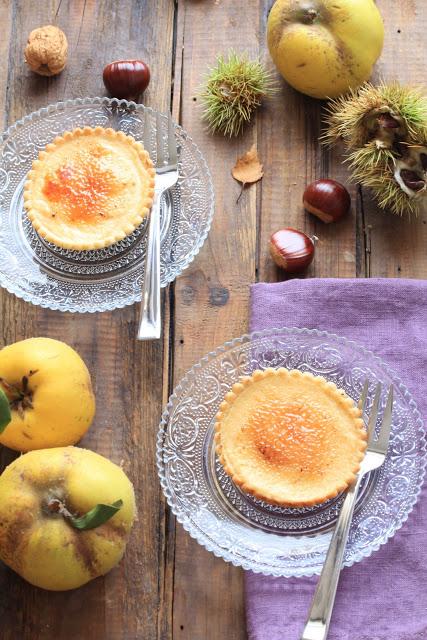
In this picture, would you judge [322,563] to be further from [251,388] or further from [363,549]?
[251,388]

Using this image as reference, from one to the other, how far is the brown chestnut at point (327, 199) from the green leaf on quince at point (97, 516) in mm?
908

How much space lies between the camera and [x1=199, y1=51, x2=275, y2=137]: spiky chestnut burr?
2.37m

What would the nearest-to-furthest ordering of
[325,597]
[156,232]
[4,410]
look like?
[4,410] → [325,597] → [156,232]

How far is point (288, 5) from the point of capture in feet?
7.60

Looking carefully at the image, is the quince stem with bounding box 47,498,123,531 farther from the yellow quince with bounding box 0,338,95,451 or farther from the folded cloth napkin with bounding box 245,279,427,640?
the folded cloth napkin with bounding box 245,279,427,640

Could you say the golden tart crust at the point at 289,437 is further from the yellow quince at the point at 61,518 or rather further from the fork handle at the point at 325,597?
the yellow quince at the point at 61,518

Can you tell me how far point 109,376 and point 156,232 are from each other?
369 mm

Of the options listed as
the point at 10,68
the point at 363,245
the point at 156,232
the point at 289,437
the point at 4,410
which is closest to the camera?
the point at 4,410

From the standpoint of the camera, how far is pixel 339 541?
6.57 feet

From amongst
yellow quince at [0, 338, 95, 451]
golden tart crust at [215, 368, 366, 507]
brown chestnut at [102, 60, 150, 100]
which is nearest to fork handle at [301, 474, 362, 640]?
golden tart crust at [215, 368, 366, 507]

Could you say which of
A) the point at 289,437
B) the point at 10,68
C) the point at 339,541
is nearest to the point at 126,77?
the point at 10,68

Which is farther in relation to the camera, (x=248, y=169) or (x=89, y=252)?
(x=248, y=169)

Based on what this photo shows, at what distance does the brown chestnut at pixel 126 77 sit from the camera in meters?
2.42

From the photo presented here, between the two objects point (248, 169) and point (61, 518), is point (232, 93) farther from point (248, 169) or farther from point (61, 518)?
point (61, 518)
